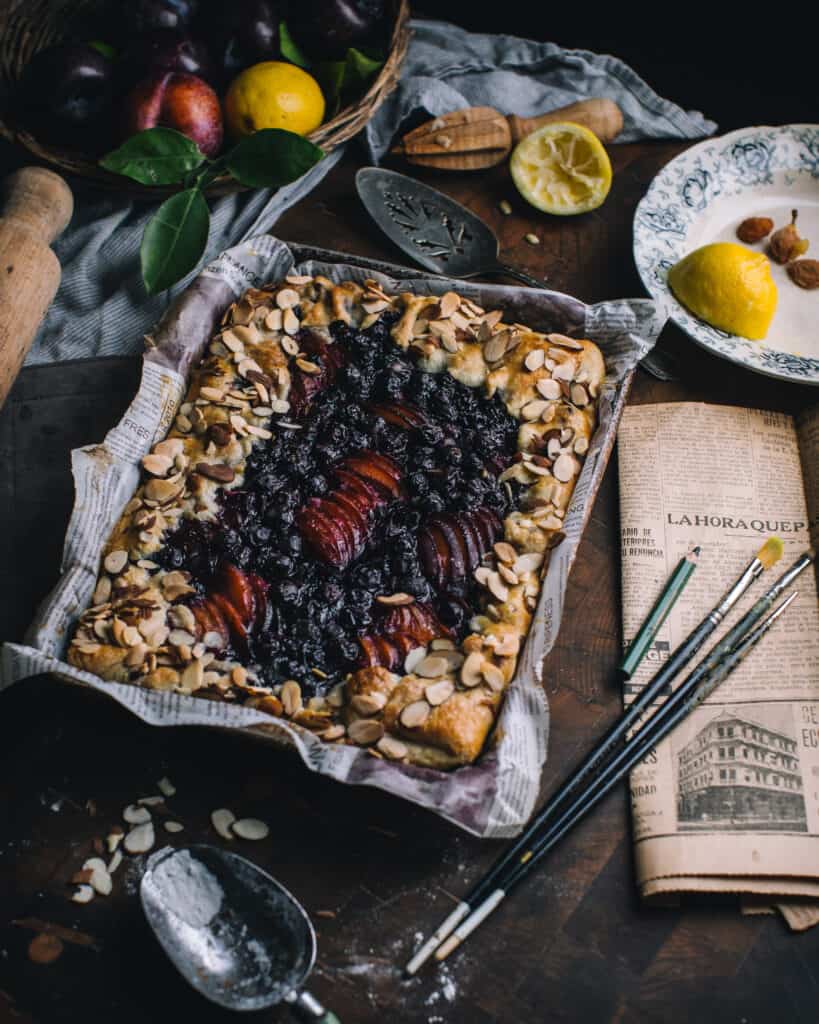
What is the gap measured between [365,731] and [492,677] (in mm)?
255

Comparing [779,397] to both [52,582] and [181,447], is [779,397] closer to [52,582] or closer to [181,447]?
[181,447]

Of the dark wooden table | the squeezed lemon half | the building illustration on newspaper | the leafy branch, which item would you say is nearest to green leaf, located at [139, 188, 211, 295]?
the leafy branch

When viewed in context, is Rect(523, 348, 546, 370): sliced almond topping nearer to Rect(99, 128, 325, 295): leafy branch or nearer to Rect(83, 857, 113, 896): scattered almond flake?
Rect(99, 128, 325, 295): leafy branch

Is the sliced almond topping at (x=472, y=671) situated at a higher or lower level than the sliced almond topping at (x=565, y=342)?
lower

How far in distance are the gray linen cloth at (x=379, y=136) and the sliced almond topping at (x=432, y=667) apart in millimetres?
1178

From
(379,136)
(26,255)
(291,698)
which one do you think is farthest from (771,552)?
(26,255)

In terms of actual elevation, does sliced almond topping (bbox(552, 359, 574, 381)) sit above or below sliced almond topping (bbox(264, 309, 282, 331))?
below

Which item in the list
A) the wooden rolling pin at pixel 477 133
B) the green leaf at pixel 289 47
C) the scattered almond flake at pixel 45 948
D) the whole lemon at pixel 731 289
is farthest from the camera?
the wooden rolling pin at pixel 477 133

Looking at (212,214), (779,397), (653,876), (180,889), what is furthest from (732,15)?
(180,889)

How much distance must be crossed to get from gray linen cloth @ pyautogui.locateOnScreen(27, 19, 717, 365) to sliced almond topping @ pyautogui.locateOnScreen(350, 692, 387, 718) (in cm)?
118

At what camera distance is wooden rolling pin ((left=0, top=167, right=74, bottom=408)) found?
86.5 inches

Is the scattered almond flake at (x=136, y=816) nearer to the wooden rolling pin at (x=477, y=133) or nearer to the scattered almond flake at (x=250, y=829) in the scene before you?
the scattered almond flake at (x=250, y=829)

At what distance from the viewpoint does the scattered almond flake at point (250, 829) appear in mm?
1882

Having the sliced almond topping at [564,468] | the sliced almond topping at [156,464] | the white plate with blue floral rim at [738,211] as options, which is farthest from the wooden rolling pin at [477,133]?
the sliced almond topping at [156,464]
